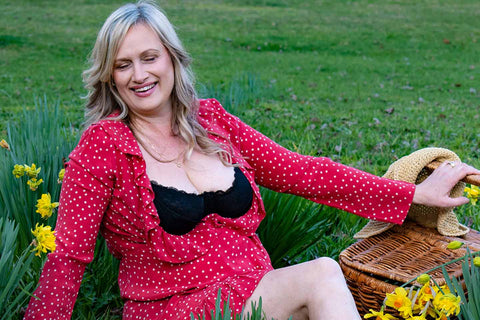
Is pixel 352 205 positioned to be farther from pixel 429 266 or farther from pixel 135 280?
pixel 135 280

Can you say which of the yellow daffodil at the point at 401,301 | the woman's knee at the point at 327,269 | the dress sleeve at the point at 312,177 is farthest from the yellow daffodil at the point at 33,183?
the yellow daffodil at the point at 401,301

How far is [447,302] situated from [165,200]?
3.39 feet

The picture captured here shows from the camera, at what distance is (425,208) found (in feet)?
8.46

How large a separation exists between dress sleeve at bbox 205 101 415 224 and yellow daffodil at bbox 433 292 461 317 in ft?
2.98

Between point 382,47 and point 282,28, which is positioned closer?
point 382,47

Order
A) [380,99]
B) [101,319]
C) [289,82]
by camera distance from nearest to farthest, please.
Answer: [101,319] < [380,99] < [289,82]

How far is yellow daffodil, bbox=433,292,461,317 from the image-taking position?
166cm

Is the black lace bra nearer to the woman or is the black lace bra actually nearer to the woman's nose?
the woman

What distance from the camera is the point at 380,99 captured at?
9078mm

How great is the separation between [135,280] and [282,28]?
14840 mm

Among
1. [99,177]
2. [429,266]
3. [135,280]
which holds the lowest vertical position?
[135,280]

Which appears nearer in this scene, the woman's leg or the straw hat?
the woman's leg

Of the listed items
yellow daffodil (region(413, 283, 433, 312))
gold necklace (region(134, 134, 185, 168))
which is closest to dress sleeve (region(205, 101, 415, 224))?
gold necklace (region(134, 134, 185, 168))

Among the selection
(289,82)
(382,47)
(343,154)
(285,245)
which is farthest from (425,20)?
(285,245)
